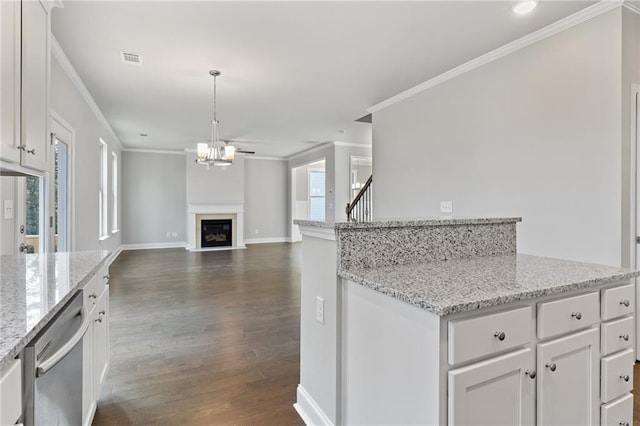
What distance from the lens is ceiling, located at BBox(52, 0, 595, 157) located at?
2.63 meters

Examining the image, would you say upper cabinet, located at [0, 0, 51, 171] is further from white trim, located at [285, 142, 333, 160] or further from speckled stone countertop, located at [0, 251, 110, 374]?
white trim, located at [285, 142, 333, 160]

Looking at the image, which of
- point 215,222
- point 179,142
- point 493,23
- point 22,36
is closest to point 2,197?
point 22,36

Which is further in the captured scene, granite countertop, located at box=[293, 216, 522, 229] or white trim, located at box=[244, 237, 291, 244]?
white trim, located at box=[244, 237, 291, 244]

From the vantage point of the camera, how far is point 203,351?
2.89 meters

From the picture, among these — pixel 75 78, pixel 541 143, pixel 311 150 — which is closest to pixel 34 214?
pixel 75 78

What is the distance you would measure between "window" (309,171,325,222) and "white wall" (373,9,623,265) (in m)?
7.09

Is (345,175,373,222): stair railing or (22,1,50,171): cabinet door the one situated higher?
(22,1,50,171): cabinet door

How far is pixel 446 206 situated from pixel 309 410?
2.78 metres

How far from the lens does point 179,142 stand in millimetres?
8234

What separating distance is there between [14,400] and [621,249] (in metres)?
3.40

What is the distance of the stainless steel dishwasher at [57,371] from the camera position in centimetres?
96

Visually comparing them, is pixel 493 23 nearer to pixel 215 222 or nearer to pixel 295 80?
pixel 295 80

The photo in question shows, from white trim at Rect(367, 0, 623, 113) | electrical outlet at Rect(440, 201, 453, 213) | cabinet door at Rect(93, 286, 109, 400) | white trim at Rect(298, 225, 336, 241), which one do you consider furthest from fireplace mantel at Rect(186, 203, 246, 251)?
white trim at Rect(298, 225, 336, 241)

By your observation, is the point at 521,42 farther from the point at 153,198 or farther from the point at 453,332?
the point at 153,198
